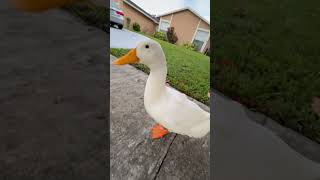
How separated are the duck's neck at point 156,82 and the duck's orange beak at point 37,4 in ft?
1.10

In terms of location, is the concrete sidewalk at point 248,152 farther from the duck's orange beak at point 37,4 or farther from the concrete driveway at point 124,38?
the duck's orange beak at point 37,4

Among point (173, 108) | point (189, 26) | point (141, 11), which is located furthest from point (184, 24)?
point (173, 108)

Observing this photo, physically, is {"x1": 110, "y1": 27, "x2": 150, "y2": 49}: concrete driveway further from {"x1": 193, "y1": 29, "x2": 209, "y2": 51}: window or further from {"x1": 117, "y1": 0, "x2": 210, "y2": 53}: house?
{"x1": 193, "y1": 29, "x2": 209, "y2": 51}: window

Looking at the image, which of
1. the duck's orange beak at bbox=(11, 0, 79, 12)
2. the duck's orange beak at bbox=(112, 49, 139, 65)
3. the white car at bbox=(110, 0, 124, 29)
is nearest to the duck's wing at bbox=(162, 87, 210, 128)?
the duck's orange beak at bbox=(112, 49, 139, 65)

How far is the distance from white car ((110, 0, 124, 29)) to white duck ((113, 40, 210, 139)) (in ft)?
0.36

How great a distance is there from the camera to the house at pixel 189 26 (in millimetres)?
793

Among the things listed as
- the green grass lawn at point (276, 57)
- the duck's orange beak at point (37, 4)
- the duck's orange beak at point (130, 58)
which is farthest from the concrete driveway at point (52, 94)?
the green grass lawn at point (276, 57)

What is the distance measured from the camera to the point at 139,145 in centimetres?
82

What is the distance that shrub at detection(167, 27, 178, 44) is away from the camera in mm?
806

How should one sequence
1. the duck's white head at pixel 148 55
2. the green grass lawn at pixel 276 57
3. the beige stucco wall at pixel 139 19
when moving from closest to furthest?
the duck's white head at pixel 148 55
the beige stucco wall at pixel 139 19
the green grass lawn at pixel 276 57

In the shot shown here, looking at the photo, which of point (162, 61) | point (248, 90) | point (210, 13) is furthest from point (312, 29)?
point (162, 61)

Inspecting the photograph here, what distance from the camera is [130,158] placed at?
794mm

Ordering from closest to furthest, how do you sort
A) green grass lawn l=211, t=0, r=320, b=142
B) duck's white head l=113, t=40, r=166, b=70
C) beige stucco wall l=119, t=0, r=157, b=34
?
duck's white head l=113, t=40, r=166, b=70 → beige stucco wall l=119, t=0, r=157, b=34 → green grass lawn l=211, t=0, r=320, b=142

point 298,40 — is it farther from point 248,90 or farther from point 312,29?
point 248,90
